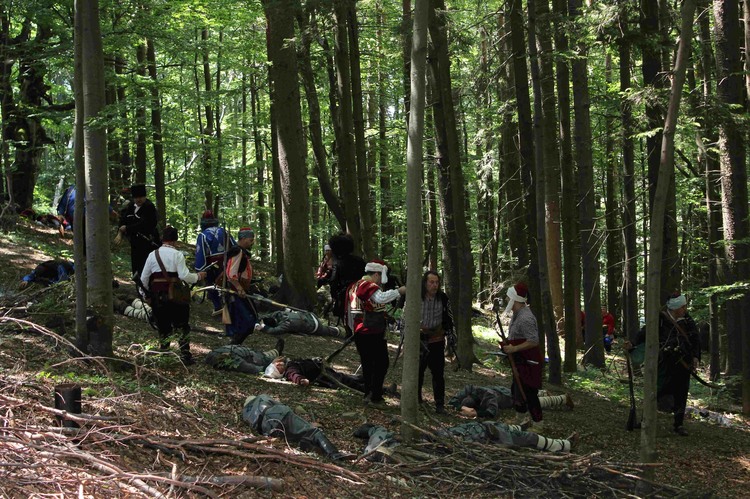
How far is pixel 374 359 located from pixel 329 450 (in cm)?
251

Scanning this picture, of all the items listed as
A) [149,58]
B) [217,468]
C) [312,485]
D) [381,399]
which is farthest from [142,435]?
[149,58]

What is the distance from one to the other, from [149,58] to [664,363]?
19378 millimetres

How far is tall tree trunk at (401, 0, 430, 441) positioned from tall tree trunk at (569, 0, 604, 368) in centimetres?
787

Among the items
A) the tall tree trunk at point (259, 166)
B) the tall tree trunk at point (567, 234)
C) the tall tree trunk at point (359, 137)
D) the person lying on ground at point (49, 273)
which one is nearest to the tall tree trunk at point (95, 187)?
the person lying on ground at point (49, 273)

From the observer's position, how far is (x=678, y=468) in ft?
31.6

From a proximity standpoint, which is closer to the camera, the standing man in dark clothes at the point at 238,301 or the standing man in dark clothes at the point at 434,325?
the standing man in dark clothes at the point at 434,325

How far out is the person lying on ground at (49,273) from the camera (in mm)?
11672

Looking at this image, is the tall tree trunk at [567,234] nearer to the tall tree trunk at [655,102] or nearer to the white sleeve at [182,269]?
the tall tree trunk at [655,102]

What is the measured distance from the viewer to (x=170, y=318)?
10141mm

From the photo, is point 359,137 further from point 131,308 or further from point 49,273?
point 49,273

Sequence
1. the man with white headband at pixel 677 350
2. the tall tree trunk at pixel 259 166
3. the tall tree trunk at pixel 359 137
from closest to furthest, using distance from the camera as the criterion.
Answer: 1. the man with white headband at pixel 677 350
2. the tall tree trunk at pixel 359 137
3. the tall tree trunk at pixel 259 166

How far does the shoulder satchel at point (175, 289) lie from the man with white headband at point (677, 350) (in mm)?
6607

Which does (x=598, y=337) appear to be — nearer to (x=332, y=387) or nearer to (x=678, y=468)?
(x=678, y=468)

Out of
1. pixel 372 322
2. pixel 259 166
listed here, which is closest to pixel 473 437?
pixel 372 322
